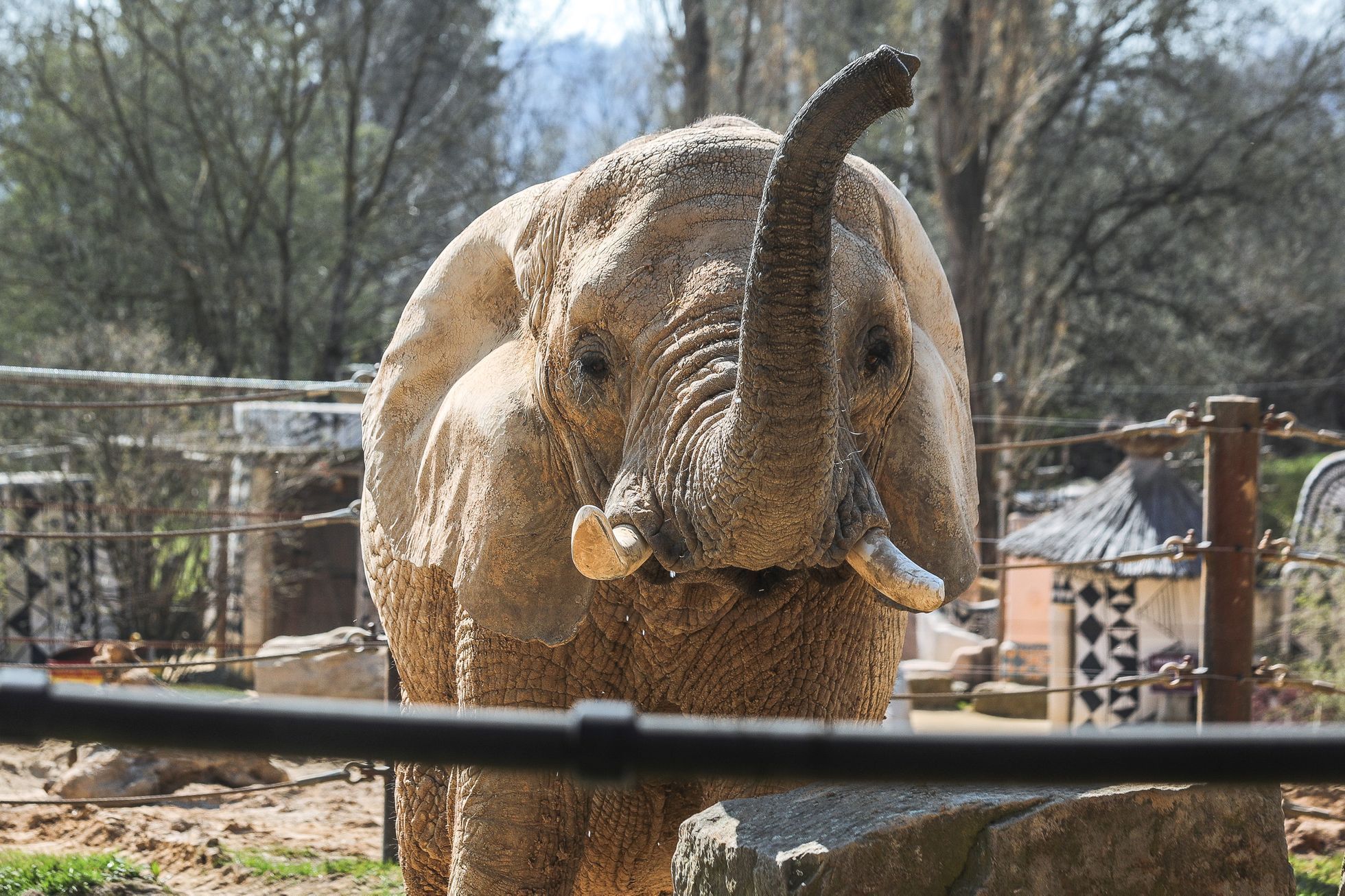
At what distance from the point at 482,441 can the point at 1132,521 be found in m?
7.80

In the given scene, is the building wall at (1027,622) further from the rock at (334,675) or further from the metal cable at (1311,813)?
the metal cable at (1311,813)

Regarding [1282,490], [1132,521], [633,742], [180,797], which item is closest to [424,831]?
[180,797]

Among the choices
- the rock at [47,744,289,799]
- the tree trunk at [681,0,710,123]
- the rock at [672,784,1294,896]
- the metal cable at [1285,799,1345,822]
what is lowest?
the rock at [47,744,289,799]

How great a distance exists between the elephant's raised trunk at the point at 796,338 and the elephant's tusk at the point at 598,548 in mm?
200

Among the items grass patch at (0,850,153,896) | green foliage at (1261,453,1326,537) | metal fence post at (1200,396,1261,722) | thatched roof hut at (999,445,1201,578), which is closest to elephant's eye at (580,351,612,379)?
grass patch at (0,850,153,896)

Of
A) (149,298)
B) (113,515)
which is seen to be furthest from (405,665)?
(149,298)

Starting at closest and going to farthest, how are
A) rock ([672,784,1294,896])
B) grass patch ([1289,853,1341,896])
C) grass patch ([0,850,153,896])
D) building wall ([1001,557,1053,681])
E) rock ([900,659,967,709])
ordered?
rock ([672,784,1294,896]), grass patch ([0,850,153,896]), grass patch ([1289,853,1341,896]), rock ([900,659,967,709]), building wall ([1001,557,1053,681])

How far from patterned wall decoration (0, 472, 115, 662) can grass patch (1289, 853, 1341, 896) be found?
9440mm

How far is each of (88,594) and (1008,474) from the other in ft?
30.1

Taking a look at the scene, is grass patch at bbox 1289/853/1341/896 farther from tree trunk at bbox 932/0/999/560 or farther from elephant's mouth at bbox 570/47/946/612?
tree trunk at bbox 932/0/999/560

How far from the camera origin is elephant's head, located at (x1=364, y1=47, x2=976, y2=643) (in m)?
2.47

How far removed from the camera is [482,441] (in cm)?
328

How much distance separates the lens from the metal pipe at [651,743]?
915mm

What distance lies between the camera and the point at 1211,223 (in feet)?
69.4
